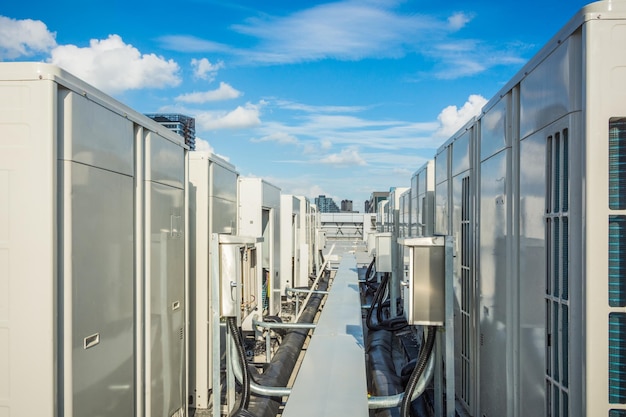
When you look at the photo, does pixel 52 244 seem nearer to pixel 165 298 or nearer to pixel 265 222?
pixel 165 298

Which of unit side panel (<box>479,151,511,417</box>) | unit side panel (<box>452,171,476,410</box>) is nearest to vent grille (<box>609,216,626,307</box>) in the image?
unit side panel (<box>479,151,511,417</box>)

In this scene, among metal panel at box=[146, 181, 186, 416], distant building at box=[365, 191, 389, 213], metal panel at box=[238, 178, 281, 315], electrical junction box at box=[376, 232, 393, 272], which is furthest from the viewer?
distant building at box=[365, 191, 389, 213]

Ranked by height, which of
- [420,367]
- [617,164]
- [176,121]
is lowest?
[420,367]

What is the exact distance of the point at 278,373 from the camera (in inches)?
264

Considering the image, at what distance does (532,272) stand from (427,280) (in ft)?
2.60

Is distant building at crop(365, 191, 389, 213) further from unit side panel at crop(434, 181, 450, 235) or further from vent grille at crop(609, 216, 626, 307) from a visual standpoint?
vent grille at crop(609, 216, 626, 307)

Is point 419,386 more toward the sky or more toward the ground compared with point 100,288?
more toward the ground

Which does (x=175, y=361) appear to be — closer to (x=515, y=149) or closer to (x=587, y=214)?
(x=515, y=149)

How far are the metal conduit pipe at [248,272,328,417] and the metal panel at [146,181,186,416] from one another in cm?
84

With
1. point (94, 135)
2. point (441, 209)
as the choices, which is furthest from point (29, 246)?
point (441, 209)

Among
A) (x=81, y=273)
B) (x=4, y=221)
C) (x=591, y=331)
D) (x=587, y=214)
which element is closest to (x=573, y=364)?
(x=591, y=331)

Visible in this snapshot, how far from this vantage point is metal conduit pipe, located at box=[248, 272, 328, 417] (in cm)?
540

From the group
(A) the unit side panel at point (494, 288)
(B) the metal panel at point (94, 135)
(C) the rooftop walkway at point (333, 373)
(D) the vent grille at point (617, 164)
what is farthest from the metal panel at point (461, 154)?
(B) the metal panel at point (94, 135)

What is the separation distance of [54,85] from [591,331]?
125 inches
